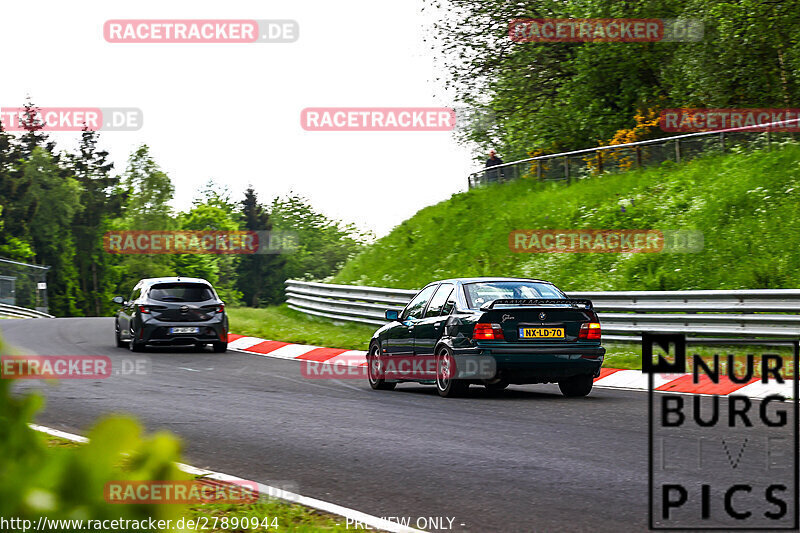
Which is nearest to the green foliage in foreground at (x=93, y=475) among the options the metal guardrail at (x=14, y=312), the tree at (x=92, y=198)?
the metal guardrail at (x=14, y=312)

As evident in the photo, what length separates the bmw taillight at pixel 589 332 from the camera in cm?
1230

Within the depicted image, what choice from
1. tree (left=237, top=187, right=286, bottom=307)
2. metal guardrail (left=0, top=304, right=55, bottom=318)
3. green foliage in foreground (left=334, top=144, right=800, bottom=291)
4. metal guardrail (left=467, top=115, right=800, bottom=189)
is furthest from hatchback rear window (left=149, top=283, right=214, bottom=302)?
tree (left=237, top=187, right=286, bottom=307)

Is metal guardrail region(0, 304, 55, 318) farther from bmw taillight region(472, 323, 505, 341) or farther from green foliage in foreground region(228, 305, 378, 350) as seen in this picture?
bmw taillight region(472, 323, 505, 341)

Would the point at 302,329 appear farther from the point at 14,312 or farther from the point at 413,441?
the point at 14,312

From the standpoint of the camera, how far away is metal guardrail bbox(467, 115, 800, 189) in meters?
23.7

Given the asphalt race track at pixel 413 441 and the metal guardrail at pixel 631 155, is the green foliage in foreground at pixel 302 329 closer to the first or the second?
the asphalt race track at pixel 413 441

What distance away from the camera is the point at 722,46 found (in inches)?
1119

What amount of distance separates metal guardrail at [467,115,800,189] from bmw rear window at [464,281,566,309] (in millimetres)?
11733

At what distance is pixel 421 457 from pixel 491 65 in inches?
1191

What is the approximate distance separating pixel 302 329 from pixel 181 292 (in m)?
5.04

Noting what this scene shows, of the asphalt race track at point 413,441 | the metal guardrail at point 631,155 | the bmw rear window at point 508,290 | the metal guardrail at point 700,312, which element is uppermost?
the metal guardrail at point 631,155

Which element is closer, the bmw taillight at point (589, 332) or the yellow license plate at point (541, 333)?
the yellow license plate at point (541, 333)

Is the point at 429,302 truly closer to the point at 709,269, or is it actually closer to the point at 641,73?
the point at 709,269

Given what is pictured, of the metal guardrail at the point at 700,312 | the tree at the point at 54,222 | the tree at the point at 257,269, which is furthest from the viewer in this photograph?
the tree at the point at 257,269
